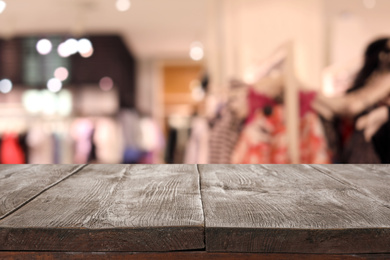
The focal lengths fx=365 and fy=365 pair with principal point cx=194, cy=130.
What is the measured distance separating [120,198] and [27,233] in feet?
0.49

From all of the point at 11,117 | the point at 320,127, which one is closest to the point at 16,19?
the point at 11,117

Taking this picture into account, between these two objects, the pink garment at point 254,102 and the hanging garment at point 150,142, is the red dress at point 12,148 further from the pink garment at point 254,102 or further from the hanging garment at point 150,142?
the pink garment at point 254,102

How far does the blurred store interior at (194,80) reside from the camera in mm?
1729

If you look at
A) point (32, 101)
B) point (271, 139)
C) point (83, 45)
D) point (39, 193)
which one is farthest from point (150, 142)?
point (39, 193)

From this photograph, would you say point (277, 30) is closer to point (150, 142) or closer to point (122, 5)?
point (122, 5)

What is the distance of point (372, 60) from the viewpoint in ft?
5.77

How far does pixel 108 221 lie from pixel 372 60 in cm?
169

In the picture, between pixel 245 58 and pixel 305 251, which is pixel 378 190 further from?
pixel 245 58

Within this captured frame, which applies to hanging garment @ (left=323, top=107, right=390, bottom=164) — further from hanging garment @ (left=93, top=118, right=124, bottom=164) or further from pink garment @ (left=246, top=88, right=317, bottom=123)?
hanging garment @ (left=93, top=118, right=124, bottom=164)

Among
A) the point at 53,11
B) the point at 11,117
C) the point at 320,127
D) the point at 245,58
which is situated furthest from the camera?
the point at 11,117

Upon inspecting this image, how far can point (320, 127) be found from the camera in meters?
1.77

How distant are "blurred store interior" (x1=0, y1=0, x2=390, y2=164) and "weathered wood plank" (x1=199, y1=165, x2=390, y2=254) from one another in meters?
1.04

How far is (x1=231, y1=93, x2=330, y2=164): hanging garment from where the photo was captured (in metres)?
1.69

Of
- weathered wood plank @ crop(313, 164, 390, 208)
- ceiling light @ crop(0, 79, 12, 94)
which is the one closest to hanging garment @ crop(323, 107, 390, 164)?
weathered wood plank @ crop(313, 164, 390, 208)
